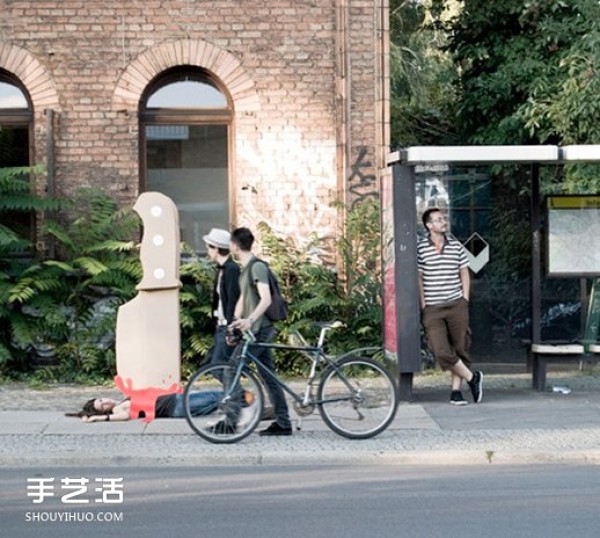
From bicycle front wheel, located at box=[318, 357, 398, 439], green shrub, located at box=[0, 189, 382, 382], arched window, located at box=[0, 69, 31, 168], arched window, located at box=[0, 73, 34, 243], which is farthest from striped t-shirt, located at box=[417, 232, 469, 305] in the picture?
arched window, located at box=[0, 69, 31, 168]

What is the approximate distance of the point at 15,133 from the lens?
50.4 ft

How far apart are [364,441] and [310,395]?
62 centimetres

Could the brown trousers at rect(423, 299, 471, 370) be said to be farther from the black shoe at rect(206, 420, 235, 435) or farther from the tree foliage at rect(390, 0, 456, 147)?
the tree foliage at rect(390, 0, 456, 147)

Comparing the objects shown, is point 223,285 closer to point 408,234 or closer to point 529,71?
point 408,234

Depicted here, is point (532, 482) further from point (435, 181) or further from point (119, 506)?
point (435, 181)

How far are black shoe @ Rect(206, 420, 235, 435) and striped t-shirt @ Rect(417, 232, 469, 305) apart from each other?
2.81 metres

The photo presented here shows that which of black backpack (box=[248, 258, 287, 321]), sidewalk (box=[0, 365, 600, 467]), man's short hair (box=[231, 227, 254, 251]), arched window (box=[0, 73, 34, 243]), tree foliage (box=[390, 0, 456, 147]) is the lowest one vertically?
sidewalk (box=[0, 365, 600, 467])

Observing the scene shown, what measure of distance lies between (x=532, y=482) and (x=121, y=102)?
8.10m

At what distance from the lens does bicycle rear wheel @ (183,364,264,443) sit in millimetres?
10344

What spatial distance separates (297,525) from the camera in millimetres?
7641

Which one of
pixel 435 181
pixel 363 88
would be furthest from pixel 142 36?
pixel 435 181

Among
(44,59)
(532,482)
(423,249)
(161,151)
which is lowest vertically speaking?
(532,482)

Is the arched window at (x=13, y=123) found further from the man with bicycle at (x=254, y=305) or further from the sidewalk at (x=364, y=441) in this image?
the man with bicycle at (x=254, y=305)

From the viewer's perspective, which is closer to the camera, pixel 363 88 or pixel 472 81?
pixel 363 88
